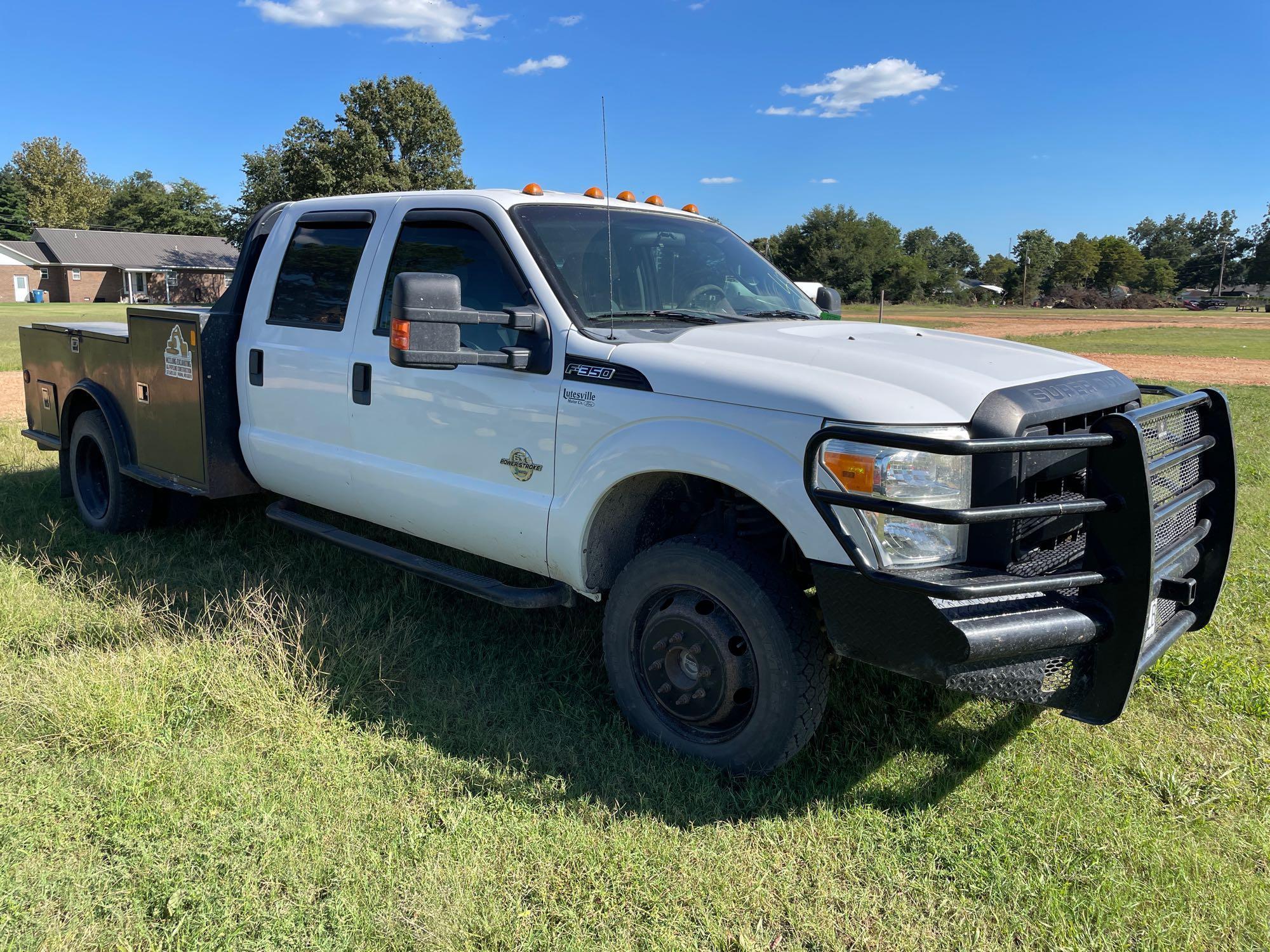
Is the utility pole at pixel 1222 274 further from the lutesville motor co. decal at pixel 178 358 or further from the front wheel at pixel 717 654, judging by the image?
the front wheel at pixel 717 654

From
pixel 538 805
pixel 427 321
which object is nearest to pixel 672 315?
pixel 427 321

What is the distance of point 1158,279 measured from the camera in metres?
95.4

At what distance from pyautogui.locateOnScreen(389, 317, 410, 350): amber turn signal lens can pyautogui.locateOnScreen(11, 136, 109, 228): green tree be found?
95.3 m

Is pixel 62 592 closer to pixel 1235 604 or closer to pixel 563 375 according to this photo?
pixel 563 375

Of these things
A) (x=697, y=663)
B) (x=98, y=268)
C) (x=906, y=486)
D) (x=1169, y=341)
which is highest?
(x=98, y=268)

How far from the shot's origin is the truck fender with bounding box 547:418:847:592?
2.86 m

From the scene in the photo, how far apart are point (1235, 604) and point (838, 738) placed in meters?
2.78

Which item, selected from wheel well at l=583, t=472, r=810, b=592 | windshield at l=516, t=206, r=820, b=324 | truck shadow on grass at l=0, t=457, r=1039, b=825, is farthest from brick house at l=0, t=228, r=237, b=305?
wheel well at l=583, t=472, r=810, b=592

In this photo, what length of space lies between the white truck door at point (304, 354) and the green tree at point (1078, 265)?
9872cm

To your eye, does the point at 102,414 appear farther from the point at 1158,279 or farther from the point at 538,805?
the point at 1158,279

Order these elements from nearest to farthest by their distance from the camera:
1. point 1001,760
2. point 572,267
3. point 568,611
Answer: point 1001,760 < point 572,267 < point 568,611

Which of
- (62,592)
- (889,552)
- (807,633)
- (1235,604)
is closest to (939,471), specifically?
(889,552)

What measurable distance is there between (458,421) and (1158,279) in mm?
107661

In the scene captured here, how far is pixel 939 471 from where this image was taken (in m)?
2.75
